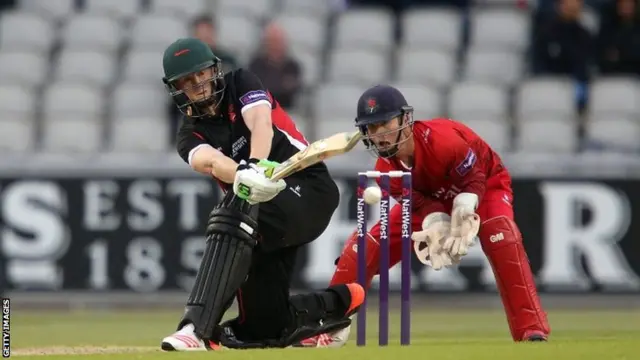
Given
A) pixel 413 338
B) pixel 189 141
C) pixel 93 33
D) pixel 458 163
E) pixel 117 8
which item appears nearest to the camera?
pixel 189 141

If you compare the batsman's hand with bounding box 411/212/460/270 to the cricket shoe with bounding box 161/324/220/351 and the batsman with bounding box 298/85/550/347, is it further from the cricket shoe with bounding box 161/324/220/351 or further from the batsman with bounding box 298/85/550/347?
the cricket shoe with bounding box 161/324/220/351

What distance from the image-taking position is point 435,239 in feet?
24.6

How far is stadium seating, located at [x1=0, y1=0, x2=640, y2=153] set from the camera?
12.3m

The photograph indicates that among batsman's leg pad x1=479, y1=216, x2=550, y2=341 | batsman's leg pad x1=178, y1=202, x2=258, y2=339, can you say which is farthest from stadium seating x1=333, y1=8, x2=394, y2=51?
batsman's leg pad x1=178, y1=202, x2=258, y2=339

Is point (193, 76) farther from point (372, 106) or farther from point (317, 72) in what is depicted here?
point (317, 72)

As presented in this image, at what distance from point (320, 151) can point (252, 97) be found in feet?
2.55

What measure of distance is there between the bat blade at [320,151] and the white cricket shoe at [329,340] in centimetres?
117

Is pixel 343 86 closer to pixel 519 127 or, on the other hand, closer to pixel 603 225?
pixel 519 127

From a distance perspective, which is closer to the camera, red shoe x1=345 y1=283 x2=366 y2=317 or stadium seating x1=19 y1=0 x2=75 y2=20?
red shoe x1=345 y1=283 x2=366 y2=317

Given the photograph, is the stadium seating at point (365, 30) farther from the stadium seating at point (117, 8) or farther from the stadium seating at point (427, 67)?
the stadium seating at point (117, 8)

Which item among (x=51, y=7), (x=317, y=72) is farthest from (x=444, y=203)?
(x=51, y=7)

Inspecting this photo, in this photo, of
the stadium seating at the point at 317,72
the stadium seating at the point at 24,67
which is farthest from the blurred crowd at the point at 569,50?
the stadium seating at the point at 24,67

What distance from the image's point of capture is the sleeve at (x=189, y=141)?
7512 millimetres

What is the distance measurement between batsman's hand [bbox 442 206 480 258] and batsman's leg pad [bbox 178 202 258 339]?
3.40 ft
